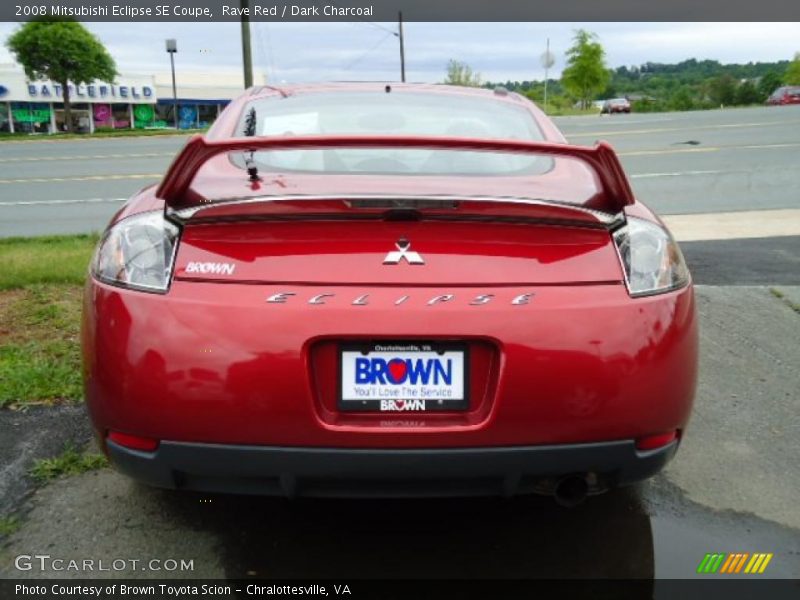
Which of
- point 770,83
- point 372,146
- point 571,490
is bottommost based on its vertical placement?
point 571,490

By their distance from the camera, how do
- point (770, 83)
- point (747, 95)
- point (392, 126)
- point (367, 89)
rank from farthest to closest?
point (770, 83) < point (747, 95) < point (367, 89) < point (392, 126)

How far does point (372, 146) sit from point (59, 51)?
45331 mm

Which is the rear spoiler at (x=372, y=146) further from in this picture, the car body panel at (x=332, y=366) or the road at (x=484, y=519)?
the road at (x=484, y=519)

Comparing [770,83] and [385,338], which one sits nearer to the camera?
[385,338]

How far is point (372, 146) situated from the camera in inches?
84.7

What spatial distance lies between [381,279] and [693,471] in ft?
5.87

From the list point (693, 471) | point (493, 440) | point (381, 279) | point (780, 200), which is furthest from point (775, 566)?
point (780, 200)

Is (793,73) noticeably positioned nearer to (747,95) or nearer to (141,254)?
(747,95)

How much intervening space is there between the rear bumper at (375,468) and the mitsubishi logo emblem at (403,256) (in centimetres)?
49

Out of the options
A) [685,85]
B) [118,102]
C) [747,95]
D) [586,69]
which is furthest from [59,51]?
[685,85]

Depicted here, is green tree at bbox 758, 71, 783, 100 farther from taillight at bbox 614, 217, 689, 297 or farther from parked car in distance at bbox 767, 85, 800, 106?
taillight at bbox 614, 217, 689, 297

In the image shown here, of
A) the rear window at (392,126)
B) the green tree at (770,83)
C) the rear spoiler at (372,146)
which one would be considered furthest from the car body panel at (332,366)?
the green tree at (770,83)

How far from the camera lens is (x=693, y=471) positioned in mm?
3141

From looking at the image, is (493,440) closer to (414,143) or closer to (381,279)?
(381,279)
